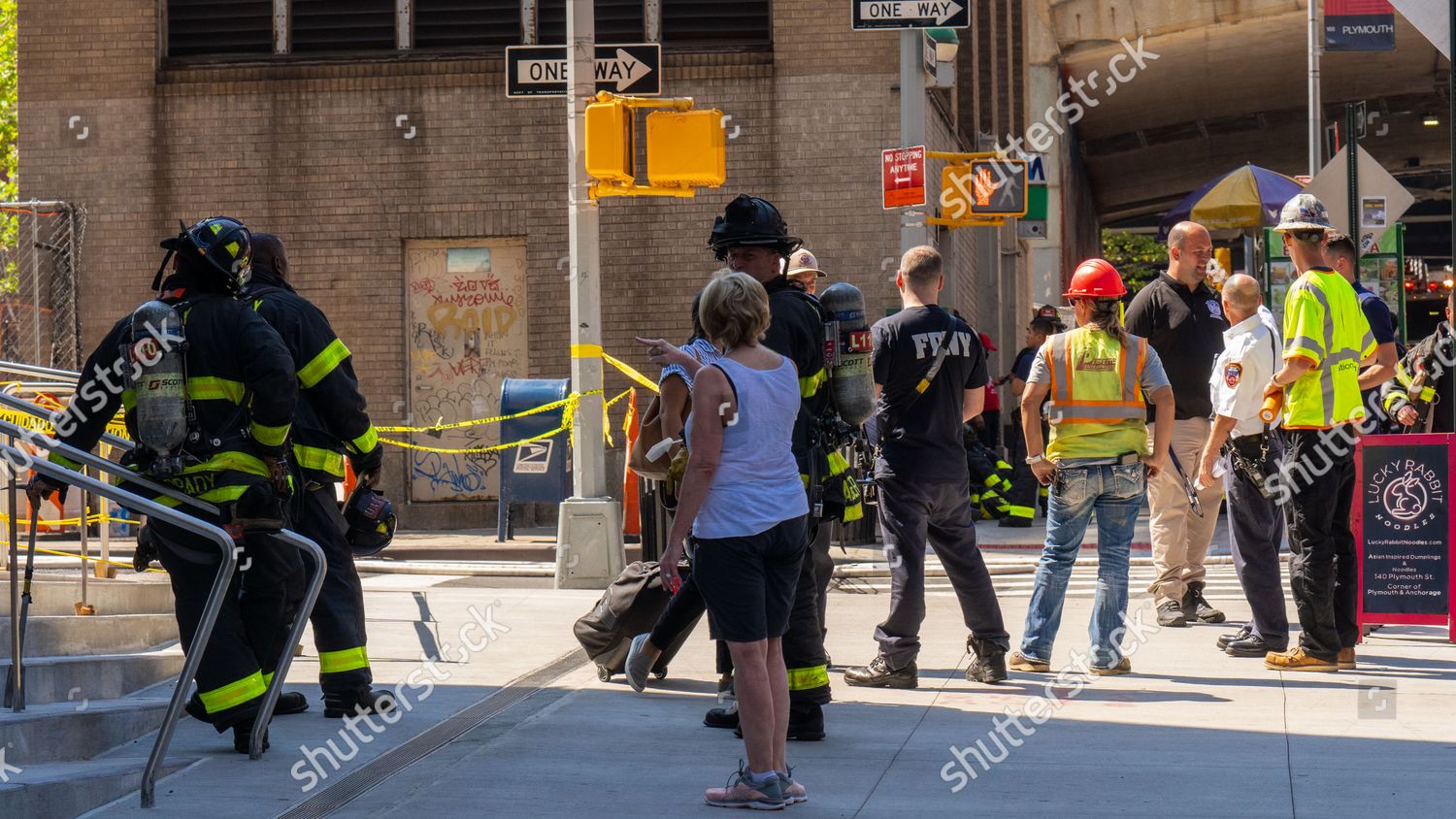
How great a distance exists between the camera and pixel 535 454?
50.5 ft

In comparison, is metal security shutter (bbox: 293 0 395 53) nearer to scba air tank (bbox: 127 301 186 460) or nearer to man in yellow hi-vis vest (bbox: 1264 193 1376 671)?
man in yellow hi-vis vest (bbox: 1264 193 1376 671)

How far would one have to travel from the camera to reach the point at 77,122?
18.2 m

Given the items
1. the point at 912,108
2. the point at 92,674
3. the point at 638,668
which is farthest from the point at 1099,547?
the point at 912,108

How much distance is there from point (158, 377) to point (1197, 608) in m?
6.13

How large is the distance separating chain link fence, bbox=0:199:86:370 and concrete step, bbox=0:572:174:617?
877cm

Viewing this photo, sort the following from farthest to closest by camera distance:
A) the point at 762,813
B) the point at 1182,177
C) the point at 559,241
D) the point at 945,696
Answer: the point at 1182,177
the point at 559,241
the point at 945,696
the point at 762,813

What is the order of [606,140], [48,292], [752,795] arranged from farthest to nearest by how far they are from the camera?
[48,292] < [606,140] < [752,795]

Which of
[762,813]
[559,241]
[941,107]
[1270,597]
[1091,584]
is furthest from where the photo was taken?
[941,107]

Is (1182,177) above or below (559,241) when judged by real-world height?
above

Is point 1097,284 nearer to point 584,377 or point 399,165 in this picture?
point 584,377

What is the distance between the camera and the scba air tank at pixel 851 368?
278 inches

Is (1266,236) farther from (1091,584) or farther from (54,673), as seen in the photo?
(54,673)

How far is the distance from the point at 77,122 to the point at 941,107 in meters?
9.24

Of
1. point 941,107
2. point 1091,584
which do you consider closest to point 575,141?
point 1091,584
